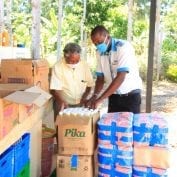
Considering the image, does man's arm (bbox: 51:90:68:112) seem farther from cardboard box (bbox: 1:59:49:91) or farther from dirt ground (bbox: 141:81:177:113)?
dirt ground (bbox: 141:81:177:113)

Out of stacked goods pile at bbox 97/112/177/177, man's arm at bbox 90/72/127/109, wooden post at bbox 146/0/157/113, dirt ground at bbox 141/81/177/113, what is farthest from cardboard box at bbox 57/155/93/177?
dirt ground at bbox 141/81/177/113

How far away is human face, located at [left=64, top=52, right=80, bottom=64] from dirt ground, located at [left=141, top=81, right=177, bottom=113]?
13.6 feet

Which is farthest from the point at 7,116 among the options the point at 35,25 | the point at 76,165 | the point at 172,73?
the point at 172,73

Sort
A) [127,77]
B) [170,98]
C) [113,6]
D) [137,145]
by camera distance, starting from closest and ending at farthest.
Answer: [137,145] → [127,77] → [170,98] → [113,6]

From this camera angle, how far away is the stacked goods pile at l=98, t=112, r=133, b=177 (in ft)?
9.46

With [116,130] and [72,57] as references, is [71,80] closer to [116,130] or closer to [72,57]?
[72,57]

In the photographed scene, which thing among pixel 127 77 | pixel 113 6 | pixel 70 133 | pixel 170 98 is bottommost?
pixel 170 98

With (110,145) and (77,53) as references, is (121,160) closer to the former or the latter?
(110,145)

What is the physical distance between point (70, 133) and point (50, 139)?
729mm

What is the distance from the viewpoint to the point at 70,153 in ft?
9.84

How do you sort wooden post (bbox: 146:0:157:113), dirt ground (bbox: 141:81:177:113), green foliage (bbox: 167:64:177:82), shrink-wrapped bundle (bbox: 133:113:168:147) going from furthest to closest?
green foliage (bbox: 167:64:177:82), dirt ground (bbox: 141:81:177:113), wooden post (bbox: 146:0:157:113), shrink-wrapped bundle (bbox: 133:113:168:147)

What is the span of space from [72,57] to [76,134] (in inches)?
34.4

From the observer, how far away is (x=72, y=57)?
11.5 feet

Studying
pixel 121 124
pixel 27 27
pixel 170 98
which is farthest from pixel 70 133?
pixel 27 27
